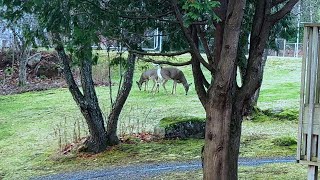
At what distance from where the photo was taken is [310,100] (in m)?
4.46

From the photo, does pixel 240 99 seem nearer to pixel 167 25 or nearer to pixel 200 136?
pixel 167 25

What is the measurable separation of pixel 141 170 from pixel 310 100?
3.89m

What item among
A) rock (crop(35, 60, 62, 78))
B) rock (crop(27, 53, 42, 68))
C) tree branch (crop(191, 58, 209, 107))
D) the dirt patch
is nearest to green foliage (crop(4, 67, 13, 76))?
the dirt patch

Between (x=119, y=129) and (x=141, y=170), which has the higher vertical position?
(x=119, y=129)

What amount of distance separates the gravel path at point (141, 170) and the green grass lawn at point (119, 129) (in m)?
0.36

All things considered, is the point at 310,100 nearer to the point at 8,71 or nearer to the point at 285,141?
the point at 285,141

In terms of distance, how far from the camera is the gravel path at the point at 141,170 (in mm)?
7430

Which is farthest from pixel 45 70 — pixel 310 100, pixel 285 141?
pixel 310 100

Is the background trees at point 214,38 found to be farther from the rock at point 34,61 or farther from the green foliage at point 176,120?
the rock at point 34,61

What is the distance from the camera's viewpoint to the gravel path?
743cm

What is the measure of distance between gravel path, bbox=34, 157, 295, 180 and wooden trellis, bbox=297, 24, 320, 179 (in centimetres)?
327

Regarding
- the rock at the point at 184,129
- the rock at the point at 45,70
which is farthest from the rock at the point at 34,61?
the rock at the point at 184,129

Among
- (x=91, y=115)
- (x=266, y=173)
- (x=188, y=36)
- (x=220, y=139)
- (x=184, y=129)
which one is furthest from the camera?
(x=184, y=129)

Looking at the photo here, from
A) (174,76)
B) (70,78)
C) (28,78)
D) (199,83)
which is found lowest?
(28,78)
